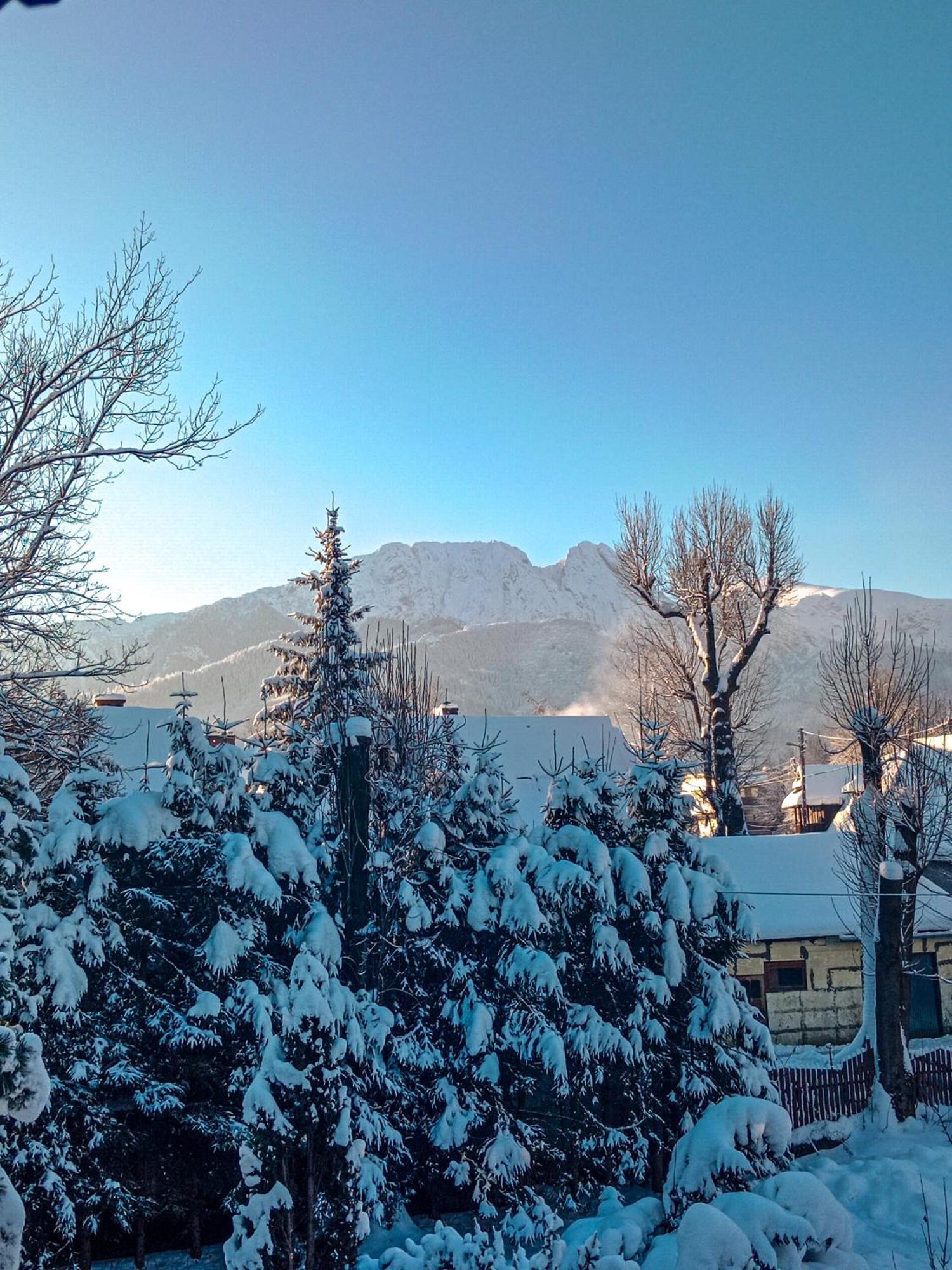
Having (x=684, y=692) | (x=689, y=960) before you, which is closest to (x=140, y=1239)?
(x=689, y=960)

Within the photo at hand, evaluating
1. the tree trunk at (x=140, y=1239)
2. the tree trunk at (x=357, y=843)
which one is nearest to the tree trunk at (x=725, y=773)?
the tree trunk at (x=357, y=843)

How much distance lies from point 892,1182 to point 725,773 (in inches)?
462

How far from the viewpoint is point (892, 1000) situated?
1460 cm

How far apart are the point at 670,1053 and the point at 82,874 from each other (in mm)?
7873

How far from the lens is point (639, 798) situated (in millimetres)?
12742

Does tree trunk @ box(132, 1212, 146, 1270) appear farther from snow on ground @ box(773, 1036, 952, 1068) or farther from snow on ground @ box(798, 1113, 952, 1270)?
snow on ground @ box(773, 1036, 952, 1068)

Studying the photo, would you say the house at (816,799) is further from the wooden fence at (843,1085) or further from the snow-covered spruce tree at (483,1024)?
the snow-covered spruce tree at (483,1024)

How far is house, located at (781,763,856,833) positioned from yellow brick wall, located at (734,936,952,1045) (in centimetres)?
335

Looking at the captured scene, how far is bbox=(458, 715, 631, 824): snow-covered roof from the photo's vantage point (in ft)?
88.8

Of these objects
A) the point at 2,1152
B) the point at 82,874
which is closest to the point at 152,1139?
the point at 2,1152

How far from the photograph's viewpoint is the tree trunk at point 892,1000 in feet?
47.2

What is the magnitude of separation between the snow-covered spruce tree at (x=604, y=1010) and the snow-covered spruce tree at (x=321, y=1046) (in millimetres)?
2450

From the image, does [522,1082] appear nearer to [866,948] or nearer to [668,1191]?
[668,1191]

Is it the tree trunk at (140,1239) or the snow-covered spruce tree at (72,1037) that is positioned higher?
the snow-covered spruce tree at (72,1037)
